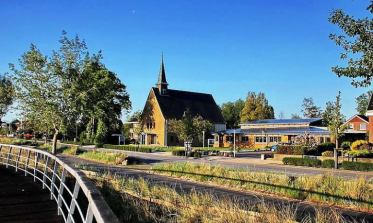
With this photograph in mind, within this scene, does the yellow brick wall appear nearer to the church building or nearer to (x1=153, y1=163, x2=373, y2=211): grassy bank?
the church building

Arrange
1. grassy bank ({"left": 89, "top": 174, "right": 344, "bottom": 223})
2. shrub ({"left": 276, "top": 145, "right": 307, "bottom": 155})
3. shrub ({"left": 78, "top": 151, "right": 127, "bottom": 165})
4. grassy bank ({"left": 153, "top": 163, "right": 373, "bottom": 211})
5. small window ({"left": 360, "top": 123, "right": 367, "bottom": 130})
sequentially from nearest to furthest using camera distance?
grassy bank ({"left": 89, "top": 174, "right": 344, "bottom": 223}) < grassy bank ({"left": 153, "top": 163, "right": 373, "bottom": 211}) < shrub ({"left": 78, "top": 151, "right": 127, "bottom": 165}) < shrub ({"left": 276, "top": 145, "right": 307, "bottom": 155}) < small window ({"left": 360, "top": 123, "right": 367, "bottom": 130})

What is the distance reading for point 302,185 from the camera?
1825 centimetres

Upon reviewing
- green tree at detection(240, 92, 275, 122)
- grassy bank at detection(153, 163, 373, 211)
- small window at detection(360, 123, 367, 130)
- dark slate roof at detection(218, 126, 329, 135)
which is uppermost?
green tree at detection(240, 92, 275, 122)

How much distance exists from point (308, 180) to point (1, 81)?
69.1m

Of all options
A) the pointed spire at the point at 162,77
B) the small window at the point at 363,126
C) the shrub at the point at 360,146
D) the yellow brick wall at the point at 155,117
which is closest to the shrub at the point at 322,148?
the shrub at the point at 360,146

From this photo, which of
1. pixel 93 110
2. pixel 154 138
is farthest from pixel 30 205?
pixel 154 138

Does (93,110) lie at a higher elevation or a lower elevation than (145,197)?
higher

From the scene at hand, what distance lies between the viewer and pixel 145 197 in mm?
13758

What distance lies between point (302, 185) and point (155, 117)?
59.6 meters

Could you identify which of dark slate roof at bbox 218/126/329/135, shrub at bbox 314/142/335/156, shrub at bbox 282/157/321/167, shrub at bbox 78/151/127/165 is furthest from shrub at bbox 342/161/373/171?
dark slate roof at bbox 218/126/329/135

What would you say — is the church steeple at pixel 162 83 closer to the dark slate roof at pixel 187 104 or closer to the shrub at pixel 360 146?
the dark slate roof at pixel 187 104

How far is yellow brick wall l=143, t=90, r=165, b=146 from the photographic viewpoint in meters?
74.4

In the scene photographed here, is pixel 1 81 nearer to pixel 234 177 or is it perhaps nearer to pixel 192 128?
pixel 192 128

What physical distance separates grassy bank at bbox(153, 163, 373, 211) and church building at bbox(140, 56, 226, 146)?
5024 cm
